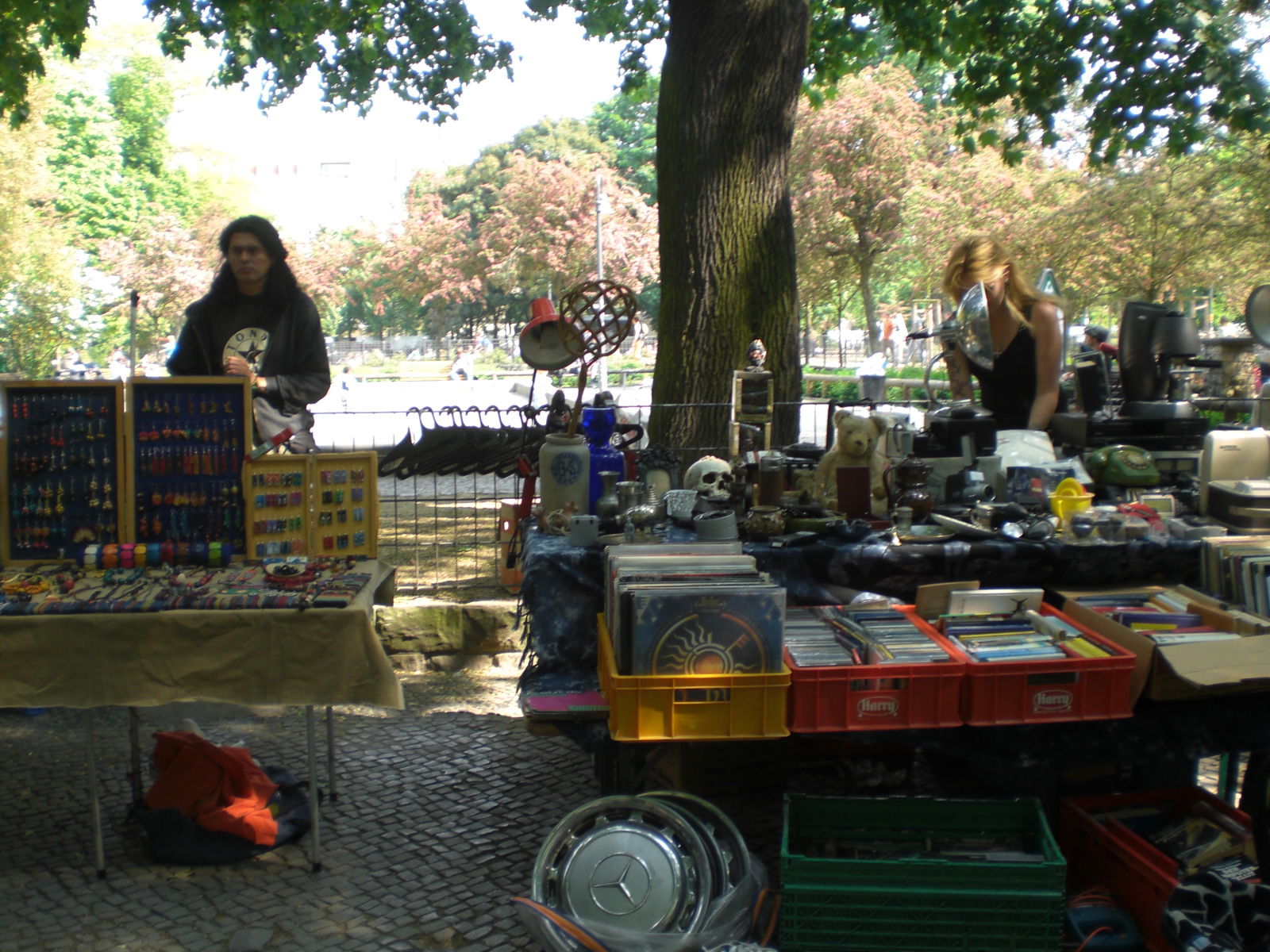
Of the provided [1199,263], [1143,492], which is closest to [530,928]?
[1143,492]

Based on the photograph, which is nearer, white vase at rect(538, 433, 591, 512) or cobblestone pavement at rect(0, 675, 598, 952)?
cobblestone pavement at rect(0, 675, 598, 952)

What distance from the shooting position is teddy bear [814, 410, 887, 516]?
3.58 metres

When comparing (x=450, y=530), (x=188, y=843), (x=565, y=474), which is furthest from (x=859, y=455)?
(x=450, y=530)

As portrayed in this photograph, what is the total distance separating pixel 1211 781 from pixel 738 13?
15.6ft

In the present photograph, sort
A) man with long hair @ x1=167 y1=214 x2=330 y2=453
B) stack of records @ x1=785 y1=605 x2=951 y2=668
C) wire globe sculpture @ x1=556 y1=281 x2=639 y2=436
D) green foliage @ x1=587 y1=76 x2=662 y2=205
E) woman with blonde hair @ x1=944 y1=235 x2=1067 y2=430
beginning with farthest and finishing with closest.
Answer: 1. green foliage @ x1=587 y1=76 x2=662 y2=205
2. woman with blonde hair @ x1=944 y1=235 x2=1067 y2=430
3. man with long hair @ x1=167 y1=214 x2=330 y2=453
4. wire globe sculpture @ x1=556 y1=281 x2=639 y2=436
5. stack of records @ x1=785 y1=605 x2=951 y2=668

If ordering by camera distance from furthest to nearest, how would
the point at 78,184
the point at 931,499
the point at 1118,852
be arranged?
the point at 78,184 → the point at 931,499 → the point at 1118,852

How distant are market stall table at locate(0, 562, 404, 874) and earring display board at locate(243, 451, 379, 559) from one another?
47 cm

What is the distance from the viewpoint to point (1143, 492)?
3.71m

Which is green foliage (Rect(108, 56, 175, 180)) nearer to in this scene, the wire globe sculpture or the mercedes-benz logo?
the wire globe sculpture

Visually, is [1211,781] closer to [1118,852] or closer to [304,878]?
[1118,852]

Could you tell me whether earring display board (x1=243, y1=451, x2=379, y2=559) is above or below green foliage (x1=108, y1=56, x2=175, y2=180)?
below

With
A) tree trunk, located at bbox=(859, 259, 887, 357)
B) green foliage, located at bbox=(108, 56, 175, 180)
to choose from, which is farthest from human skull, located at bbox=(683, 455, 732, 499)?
green foliage, located at bbox=(108, 56, 175, 180)

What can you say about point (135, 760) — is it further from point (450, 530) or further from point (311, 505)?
point (450, 530)

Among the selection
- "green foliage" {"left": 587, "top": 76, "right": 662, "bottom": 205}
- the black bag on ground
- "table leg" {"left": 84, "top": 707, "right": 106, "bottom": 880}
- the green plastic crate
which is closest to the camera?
the green plastic crate
